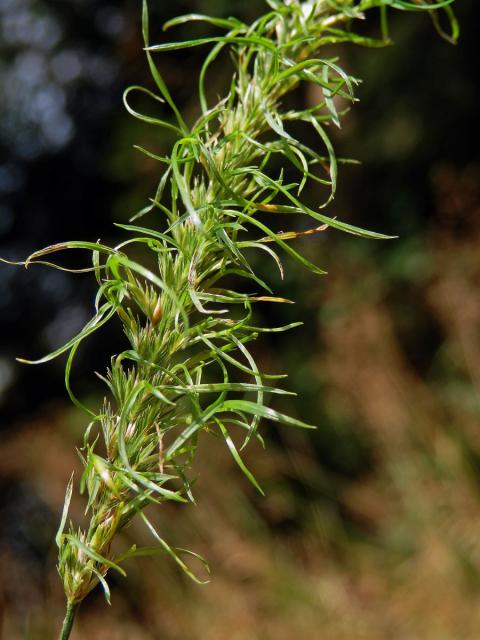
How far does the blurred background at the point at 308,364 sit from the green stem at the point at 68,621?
4.53 ft

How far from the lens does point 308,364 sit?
390 cm

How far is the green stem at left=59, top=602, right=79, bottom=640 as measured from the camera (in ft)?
0.72

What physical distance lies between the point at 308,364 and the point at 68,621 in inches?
145

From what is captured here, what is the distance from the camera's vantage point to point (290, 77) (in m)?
0.30

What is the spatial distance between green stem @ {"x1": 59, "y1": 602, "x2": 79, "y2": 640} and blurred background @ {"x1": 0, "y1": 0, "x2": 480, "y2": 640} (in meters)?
1.38

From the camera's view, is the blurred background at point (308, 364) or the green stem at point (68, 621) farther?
the blurred background at point (308, 364)

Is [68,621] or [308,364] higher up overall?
[68,621]

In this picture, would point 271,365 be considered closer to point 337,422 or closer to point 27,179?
point 337,422

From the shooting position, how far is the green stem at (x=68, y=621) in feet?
0.72

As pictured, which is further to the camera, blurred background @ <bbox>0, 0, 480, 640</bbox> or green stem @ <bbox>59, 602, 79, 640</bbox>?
blurred background @ <bbox>0, 0, 480, 640</bbox>

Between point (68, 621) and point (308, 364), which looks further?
point (308, 364)

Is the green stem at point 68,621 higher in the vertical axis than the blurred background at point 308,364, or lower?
higher

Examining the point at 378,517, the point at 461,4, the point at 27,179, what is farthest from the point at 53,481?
the point at 461,4

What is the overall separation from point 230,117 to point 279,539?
299 centimetres
